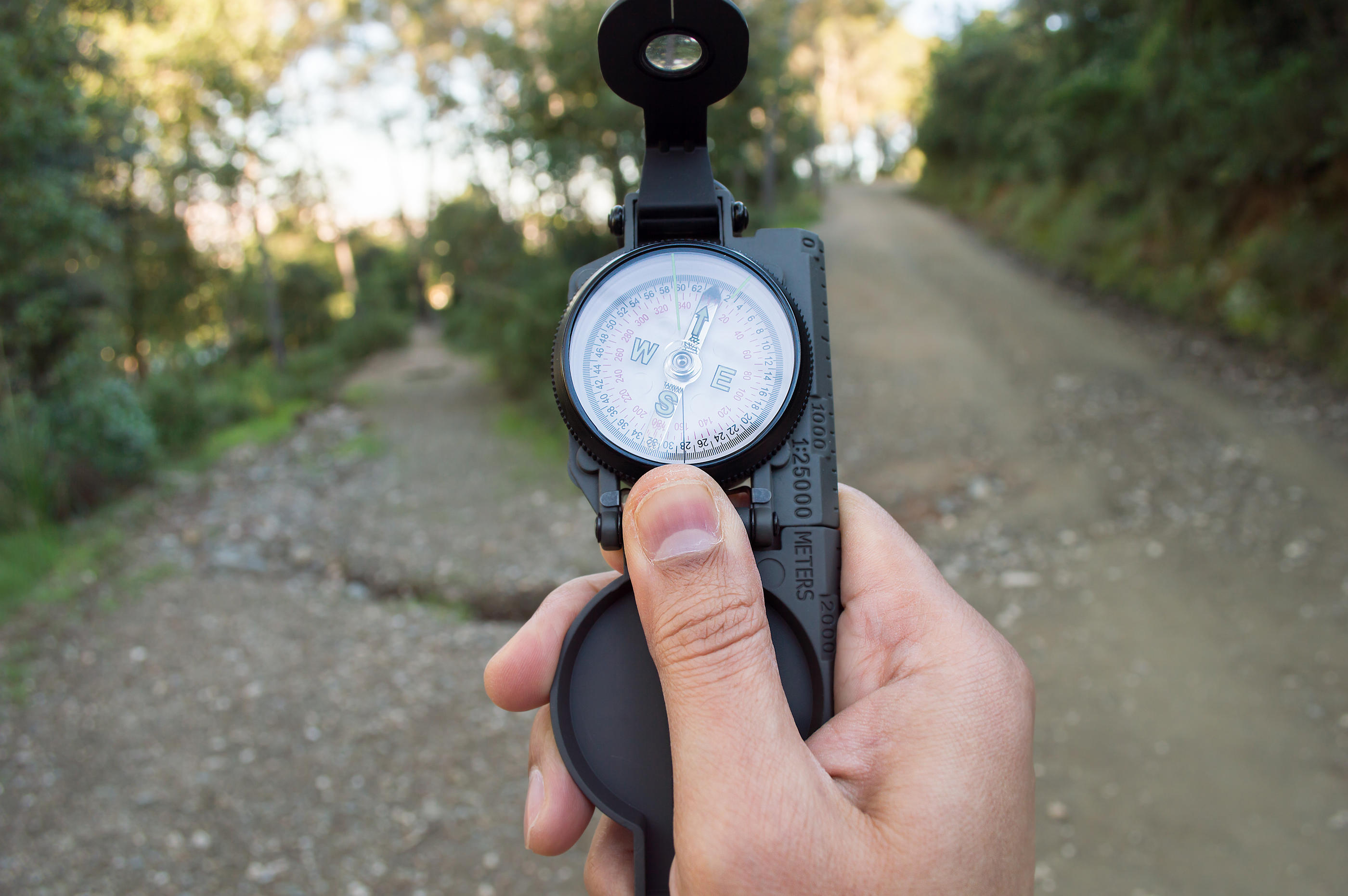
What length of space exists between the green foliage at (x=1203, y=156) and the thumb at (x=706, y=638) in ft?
26.1

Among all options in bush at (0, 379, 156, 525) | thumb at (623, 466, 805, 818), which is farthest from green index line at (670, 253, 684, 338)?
bush at (0, 379, 156, 525)

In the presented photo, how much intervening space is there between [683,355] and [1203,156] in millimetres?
9612

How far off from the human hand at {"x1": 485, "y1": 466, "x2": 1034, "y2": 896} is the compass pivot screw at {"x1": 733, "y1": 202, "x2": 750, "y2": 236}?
1.80 ft

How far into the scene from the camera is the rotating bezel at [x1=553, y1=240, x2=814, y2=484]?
4.45 ft

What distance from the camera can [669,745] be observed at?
1.39 meters

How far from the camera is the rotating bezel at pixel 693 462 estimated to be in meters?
1.36

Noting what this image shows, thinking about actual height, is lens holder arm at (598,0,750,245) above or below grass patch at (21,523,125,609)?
above

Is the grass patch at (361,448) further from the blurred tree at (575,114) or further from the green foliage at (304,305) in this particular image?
the green foliage at (304,305)

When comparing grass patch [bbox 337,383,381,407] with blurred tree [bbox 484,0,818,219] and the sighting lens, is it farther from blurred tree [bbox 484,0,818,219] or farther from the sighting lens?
the sighting lens

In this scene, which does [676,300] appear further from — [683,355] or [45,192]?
[45,192]

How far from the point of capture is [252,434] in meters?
9.69

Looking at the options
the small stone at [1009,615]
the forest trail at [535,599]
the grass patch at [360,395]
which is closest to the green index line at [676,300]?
the forest trail at [535,599]

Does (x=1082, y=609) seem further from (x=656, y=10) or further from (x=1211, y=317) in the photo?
(x=1211, y=317)

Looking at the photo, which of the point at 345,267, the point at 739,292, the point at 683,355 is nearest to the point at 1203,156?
the point at 739,292
